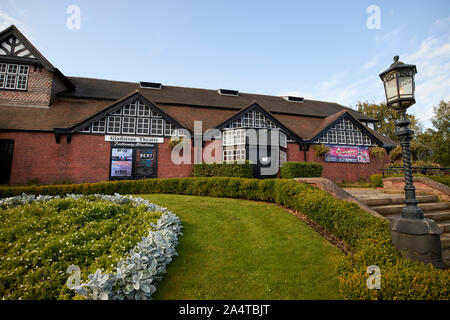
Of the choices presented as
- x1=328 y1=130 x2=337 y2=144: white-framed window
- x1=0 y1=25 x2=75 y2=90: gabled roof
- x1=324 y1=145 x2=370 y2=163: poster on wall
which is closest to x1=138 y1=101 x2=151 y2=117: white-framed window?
x1=0 y1=25 x2=75 y2=90: gabled roof

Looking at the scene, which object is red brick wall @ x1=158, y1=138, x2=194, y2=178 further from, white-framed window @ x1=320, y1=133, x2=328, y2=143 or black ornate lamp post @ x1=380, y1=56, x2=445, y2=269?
black ornate lamp post @ x1=380, y1=56, x2=445, y2=269

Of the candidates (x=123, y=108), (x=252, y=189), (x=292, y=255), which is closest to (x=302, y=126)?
(x=252, y=189)

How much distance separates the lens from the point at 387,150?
22.4 metres

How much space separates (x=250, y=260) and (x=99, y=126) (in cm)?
1645

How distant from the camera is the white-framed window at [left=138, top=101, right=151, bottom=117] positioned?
17.4 m

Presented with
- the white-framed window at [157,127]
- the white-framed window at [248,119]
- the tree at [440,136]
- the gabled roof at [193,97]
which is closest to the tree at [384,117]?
the tree at [440,136]

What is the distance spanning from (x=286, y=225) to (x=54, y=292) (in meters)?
5.72

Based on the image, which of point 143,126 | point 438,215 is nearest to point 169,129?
point 143,126

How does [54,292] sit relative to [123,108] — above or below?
below

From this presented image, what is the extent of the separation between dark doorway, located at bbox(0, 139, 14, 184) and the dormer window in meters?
5.49

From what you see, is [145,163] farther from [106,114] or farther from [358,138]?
[358,138]

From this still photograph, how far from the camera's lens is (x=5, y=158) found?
15.4 m

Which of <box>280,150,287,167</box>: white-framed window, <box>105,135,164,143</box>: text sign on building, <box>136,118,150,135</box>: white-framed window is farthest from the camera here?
<box>280,150,287,167</box>: white-framed window
